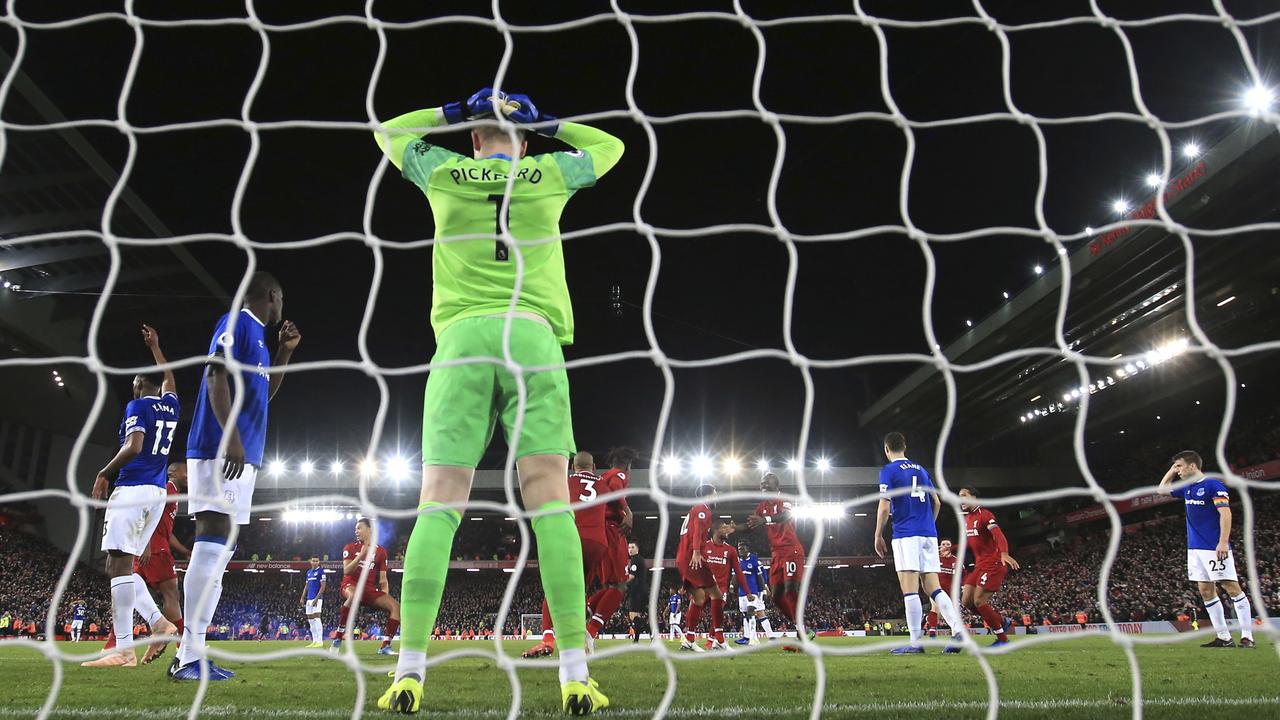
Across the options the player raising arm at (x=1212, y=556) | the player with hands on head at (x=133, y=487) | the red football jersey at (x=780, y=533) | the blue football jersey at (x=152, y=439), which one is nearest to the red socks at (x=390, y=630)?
the player with hands on head at (x=133, y=487)

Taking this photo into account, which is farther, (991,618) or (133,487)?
(991,618)

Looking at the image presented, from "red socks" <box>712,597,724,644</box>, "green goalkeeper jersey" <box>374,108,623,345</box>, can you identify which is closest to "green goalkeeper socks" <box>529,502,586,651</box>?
"green goalkeeper jersey" <box>374,108,623,345</box>

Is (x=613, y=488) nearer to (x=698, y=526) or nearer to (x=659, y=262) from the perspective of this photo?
(x=698, y=526)

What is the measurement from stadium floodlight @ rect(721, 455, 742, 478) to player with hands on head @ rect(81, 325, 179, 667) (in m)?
26.3

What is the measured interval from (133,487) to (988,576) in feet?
25.4

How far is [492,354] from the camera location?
264 cm

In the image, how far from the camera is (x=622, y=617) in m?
27.3

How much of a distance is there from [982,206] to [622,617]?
1776 centimetres

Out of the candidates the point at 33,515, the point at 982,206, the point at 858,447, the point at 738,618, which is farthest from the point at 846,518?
the point at 33,515

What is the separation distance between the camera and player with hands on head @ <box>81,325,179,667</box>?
5039 millimetres

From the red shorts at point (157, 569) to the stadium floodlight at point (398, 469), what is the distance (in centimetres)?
2376

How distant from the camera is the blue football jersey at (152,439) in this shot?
17.5 ft

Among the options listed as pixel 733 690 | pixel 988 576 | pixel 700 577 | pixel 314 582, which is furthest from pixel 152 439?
pixel 988 576

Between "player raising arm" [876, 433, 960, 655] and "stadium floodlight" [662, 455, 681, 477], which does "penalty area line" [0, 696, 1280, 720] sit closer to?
"player raising arm" [876, 433, 960, 655]
